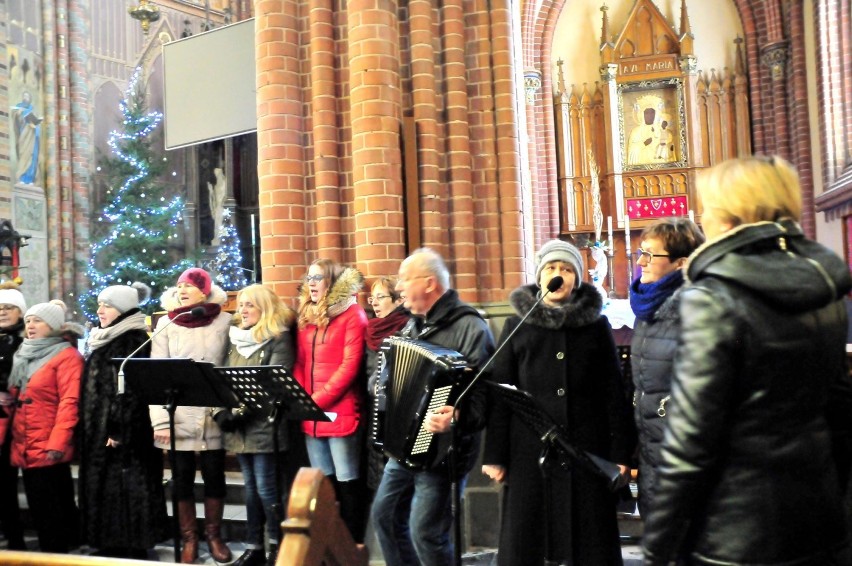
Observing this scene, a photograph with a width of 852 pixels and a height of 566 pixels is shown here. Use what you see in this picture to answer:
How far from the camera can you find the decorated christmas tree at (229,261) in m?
14.5

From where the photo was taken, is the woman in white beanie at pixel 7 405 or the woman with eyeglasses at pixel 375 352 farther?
the woman in white beanie at pixel 7 405

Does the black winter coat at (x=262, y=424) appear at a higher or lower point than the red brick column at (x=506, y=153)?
lower

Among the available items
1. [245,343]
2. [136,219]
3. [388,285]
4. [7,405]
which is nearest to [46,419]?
[7,405]

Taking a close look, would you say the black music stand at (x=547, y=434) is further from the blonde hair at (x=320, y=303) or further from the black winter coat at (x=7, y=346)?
the black winter coat at (x=7, y=346)

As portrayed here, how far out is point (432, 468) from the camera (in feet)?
11.5

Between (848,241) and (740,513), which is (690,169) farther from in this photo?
(740,513)

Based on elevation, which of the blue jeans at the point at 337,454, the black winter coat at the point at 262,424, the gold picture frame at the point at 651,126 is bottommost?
the blue jeans at the point at 337,454

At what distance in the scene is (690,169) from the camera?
51.0 ft

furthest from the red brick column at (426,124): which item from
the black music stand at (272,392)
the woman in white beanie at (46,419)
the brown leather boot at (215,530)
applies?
the woman in white beanie at (46,419)

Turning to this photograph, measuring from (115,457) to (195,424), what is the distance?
0.60m

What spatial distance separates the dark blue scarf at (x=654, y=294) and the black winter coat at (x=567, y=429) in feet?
0.59

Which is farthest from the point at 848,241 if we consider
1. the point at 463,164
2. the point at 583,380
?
the point at 583,380

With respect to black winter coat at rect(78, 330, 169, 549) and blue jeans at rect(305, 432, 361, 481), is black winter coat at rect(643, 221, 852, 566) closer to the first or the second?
blue jeans at rect(305, 432, 361, 481)

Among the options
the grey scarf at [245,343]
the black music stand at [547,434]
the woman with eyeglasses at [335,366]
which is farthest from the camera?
the grey scarf at [245,343]
